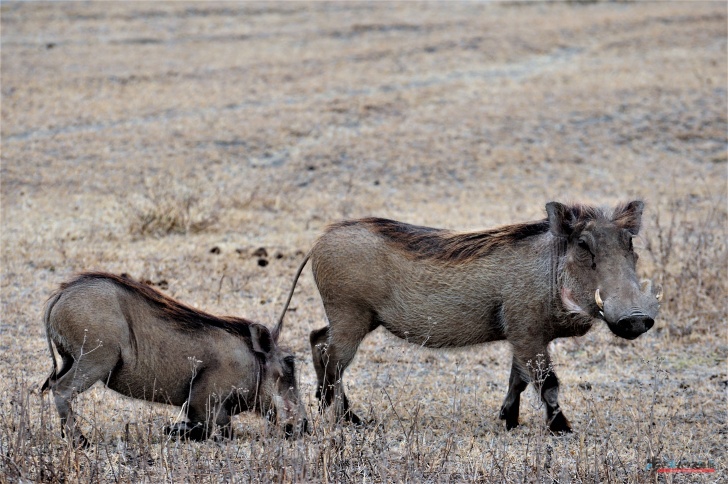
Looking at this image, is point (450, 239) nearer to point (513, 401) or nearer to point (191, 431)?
point (513, 401)

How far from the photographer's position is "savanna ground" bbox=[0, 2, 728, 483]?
478 cm

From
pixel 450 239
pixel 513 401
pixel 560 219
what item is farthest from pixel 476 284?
pixel 513 401

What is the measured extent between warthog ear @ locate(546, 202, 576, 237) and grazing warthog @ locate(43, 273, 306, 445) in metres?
1.75

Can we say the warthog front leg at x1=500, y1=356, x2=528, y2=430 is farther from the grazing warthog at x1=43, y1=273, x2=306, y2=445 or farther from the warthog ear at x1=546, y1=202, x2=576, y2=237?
the grazing warthog at x1=43, y1=273, x2=306, y2=445

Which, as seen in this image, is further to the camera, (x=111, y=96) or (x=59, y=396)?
(x=111, y=96)

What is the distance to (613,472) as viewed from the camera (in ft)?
14.2

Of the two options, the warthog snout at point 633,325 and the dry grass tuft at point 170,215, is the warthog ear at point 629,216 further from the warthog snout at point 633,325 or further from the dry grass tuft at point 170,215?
the dry grass tuft at point 170,215

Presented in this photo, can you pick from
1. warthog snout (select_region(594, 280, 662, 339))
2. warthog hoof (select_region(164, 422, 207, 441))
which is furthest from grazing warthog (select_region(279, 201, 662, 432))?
warthog hoof (select_region(164, 422, 207, 441))

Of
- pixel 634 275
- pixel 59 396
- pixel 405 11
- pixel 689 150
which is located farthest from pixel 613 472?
pixel 405 11

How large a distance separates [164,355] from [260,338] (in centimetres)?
56

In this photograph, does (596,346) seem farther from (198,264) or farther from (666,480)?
(198,264)

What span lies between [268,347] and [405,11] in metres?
26.0

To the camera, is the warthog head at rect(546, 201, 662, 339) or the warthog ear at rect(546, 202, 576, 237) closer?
the warthog head at rect(546, 201, 662, 339)

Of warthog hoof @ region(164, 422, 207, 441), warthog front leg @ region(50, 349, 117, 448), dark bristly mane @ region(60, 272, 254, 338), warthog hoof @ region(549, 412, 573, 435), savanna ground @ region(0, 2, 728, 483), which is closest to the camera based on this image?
savanna ground @ region(0, 2, 728, 483)
